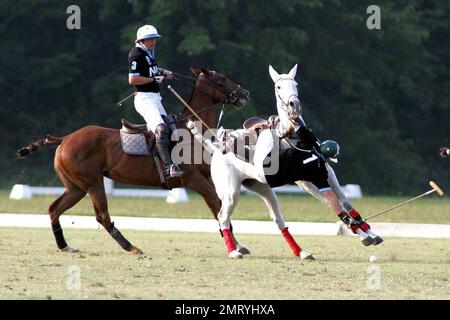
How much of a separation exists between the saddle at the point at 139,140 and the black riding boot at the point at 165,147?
9.5 inches

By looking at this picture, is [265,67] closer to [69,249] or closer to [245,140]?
[69,249]

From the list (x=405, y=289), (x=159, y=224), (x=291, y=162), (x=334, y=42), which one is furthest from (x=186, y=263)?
(x=334, y=42)

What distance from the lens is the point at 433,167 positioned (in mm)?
40250

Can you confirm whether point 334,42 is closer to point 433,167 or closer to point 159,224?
point 433,167

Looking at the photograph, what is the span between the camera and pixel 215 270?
12391 mm

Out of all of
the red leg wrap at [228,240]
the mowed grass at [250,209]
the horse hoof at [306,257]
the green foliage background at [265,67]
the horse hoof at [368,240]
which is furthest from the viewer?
the green foliage background at [265,67]

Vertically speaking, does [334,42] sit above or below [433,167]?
above

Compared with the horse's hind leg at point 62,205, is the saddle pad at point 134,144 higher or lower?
higher

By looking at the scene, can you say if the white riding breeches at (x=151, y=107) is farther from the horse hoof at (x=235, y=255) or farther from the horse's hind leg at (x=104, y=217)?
the horse hoof at (x=235, y=255)

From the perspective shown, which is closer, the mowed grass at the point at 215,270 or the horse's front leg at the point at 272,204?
the mowed grass at the point at 215,270

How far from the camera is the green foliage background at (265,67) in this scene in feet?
118

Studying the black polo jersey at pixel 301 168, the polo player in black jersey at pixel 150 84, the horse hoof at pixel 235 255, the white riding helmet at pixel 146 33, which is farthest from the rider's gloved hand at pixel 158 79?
the horse hoof at pixel 235 255

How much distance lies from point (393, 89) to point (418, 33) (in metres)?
2.80

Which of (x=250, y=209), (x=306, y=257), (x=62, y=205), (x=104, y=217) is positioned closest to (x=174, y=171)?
(x=104, y=217)
